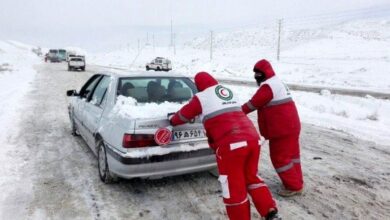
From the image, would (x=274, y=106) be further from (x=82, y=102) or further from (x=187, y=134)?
(x=82, y=102)

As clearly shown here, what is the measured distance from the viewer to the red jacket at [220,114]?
11.0 ft

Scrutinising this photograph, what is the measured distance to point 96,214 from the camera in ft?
12.8

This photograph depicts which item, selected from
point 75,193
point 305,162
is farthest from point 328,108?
point 75,193

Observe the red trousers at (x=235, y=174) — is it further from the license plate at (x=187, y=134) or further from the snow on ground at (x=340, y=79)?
the snow on ground at (x=340, y=79)

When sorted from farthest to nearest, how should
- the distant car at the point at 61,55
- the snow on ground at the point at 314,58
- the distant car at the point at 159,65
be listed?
1. the distant car at the point at 61,55
2. the distant car at the point at 159,65
3. the snow on ground at the point at 314,58

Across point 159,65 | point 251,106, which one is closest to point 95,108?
point 251,106

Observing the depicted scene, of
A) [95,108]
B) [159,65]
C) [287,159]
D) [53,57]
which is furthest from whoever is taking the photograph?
[53,57]

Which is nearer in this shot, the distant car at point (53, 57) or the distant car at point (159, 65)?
the distant car at point (159, 65)

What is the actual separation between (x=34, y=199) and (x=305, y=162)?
13.5 ft

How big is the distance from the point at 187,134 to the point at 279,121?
1.16m

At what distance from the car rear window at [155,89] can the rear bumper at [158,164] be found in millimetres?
945

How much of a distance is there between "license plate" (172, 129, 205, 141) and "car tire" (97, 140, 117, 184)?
1052mm

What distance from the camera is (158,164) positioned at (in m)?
4.20

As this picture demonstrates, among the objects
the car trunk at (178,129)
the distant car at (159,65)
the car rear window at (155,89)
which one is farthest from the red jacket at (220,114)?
the distant car at (159,65)
